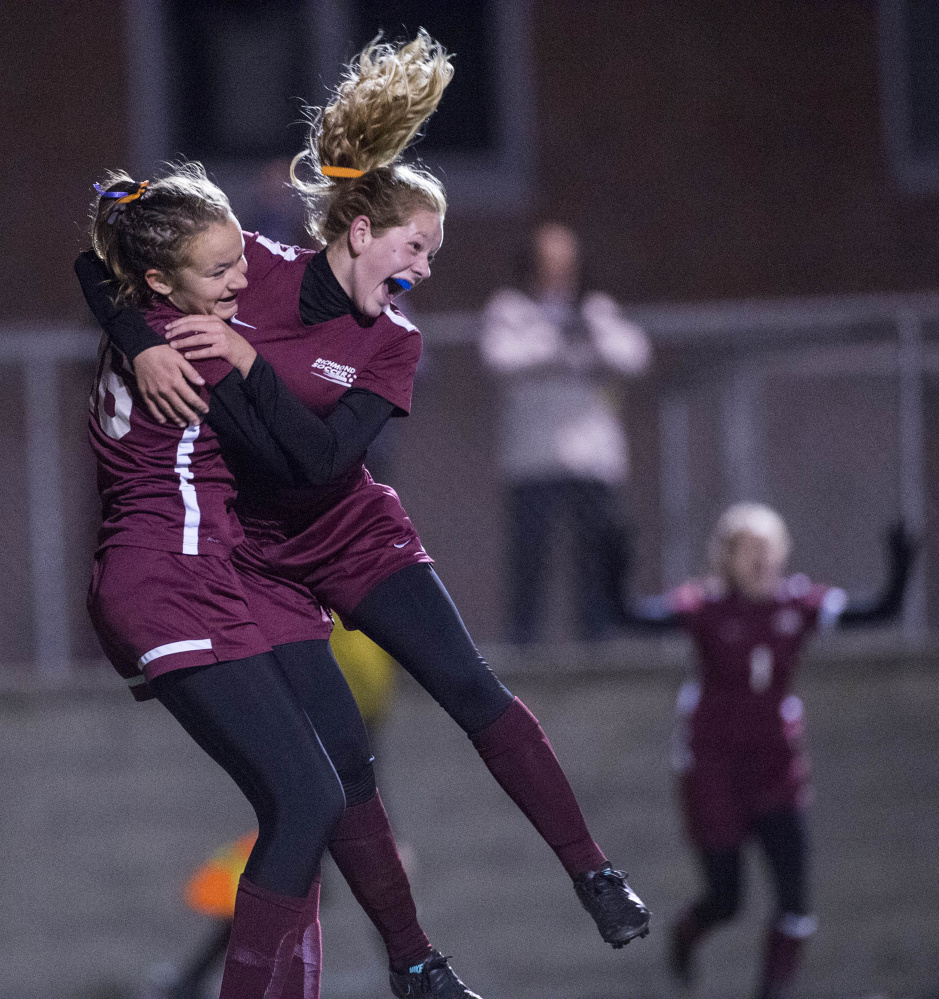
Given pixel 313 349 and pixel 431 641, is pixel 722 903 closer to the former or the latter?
pixel 431 641

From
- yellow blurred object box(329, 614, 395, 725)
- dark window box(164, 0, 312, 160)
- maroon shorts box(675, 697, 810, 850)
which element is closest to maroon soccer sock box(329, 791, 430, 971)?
yellow blurred object box(329, 614, 395, 725)

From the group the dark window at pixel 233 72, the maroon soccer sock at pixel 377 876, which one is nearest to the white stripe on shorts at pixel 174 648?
the maroon soccer sock at pixel 377 876

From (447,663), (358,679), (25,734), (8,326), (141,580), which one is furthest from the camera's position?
(8,326)

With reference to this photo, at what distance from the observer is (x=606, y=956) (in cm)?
646

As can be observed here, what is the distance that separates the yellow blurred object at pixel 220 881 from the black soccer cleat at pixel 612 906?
2967mm

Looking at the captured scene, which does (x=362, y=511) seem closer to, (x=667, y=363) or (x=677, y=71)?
(x=667, y=363)

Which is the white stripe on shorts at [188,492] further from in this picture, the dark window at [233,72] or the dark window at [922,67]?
the dark window at [922,67]

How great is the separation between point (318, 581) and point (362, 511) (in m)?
0.16

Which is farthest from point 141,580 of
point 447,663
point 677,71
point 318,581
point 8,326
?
point 677,71

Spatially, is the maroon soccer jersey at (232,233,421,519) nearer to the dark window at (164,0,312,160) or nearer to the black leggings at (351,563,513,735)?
the black leggings at (351,563,513,735)

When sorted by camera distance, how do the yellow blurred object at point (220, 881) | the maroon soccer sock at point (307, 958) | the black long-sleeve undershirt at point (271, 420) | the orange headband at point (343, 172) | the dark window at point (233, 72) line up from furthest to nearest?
the dark window at point (233, 72) < the yellow blurred object at point (220, 881) < the orange headband at point (343, 172) < the maroon soccer sock at point (307, 958) < the black long-sleeve undershirt at point (271, 420)

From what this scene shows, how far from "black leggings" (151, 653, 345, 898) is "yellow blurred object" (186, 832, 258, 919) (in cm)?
304

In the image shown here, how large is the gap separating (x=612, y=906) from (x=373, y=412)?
102cm

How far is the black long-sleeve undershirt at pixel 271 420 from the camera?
256 centimetres
